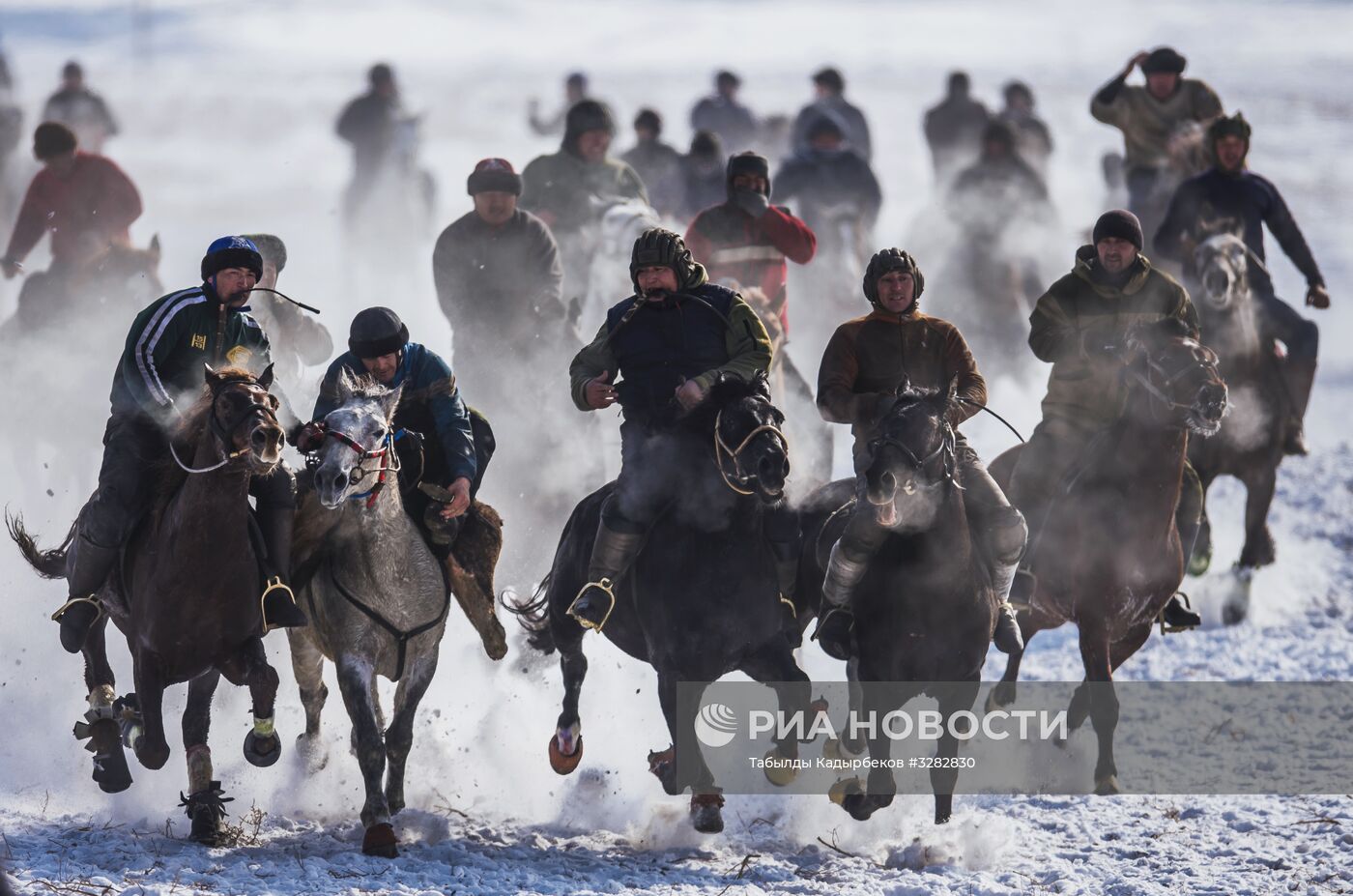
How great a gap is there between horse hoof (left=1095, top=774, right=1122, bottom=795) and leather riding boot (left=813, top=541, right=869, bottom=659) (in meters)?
2.01

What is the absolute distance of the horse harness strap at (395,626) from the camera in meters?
9.91

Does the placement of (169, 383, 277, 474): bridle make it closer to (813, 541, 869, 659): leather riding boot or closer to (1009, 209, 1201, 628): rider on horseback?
(813, 541, 869, 659): leather riding boot

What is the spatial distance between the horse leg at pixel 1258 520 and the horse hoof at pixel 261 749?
27.8 feet

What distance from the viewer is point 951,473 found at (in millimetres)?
9547

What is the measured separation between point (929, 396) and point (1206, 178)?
7151mm

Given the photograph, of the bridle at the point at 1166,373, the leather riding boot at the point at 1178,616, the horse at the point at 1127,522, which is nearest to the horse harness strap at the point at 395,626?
the horse at the point at 1127,522

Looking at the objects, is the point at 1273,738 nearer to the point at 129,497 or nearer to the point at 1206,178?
the point at 1206,178

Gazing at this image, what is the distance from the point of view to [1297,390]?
613 inches

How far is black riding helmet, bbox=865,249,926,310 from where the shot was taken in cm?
1027

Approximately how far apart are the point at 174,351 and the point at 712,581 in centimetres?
293

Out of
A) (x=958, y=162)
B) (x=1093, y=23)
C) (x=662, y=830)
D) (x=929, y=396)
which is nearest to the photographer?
(x=929, y=396)

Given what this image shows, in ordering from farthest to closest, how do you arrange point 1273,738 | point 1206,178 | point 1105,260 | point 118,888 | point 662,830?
1. point 1206,178
2. point 1273,738
3. point 1105,260
4. point 662,830
5. point 118,888

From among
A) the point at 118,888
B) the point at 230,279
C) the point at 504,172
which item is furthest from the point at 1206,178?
the point at 118,888

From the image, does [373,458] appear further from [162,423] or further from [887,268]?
[887,268]
